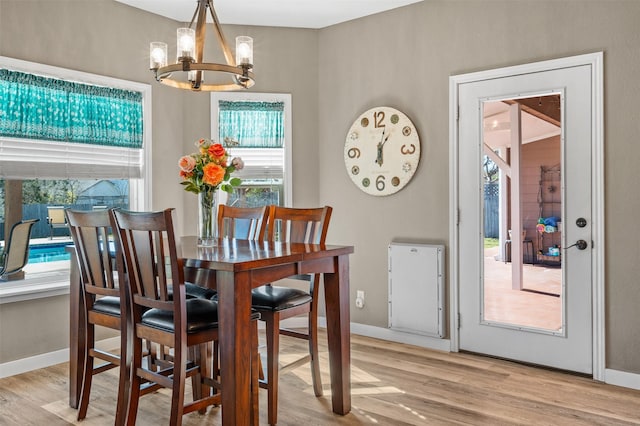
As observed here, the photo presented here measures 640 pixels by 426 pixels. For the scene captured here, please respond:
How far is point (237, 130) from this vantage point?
4582 millimetres

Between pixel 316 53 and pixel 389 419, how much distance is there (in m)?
3.22

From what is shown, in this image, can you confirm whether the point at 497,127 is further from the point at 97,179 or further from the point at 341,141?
the point at 97,179

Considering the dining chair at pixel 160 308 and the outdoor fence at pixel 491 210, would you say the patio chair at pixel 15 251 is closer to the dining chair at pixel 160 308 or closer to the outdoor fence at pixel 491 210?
the dining chair at pixel 160 308

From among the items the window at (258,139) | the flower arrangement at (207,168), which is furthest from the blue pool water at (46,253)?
the flower arrangement at (207,168)

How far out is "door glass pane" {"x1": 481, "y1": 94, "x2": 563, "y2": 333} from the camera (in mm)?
3506

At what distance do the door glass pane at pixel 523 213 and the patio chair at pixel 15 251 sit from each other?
3.20 m

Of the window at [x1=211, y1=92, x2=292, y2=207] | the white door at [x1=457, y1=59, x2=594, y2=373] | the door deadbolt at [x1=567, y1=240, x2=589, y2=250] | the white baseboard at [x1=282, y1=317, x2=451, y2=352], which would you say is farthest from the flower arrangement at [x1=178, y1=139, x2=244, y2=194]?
the door deadbolt at [x1=567, y1=240, x2=589, y2=250]

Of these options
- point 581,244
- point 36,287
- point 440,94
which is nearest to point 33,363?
point 36,287

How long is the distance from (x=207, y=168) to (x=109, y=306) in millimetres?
901

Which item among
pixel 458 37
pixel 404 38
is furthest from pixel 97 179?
pixel 458 37

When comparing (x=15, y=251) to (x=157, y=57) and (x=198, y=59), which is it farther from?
(x=198, y=59)

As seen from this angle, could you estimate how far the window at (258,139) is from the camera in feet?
15.0

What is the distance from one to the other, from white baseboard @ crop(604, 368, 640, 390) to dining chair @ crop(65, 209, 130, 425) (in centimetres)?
287

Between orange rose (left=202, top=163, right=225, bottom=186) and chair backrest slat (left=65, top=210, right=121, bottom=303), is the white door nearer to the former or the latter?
orange rose (left=202, top=163, right=225, bottom=186)
